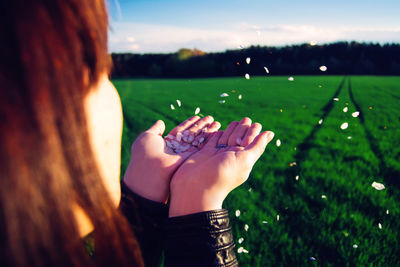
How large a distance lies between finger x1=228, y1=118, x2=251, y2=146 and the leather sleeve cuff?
0.76 meters

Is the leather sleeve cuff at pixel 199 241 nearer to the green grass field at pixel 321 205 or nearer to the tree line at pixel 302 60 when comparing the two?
the green grass field at pixel 321 205

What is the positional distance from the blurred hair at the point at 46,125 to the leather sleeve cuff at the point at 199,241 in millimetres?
595

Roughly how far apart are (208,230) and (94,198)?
0.67m

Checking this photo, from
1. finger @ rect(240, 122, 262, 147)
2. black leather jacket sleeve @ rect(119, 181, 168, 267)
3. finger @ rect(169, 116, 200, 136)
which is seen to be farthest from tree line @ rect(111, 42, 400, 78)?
black leather jacket sleeve @ rect(119, 181, 168, 267)

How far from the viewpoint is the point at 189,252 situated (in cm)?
146

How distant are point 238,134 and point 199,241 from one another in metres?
0.98

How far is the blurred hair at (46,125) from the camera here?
2.40 ft

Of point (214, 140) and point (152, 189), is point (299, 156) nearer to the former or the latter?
point (214, 140)

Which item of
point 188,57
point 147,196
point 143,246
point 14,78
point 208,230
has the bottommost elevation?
point 188,57

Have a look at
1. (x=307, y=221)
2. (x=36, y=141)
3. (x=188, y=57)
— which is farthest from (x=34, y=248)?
(x=188, y=57)

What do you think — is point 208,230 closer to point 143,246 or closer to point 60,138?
point 143,246

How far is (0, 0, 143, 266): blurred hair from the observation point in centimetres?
73

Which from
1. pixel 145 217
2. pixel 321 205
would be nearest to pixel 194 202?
pixel 145 217

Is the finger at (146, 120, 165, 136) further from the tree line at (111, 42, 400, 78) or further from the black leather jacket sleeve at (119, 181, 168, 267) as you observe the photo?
the tree line at (111, 42, 400, 78)
